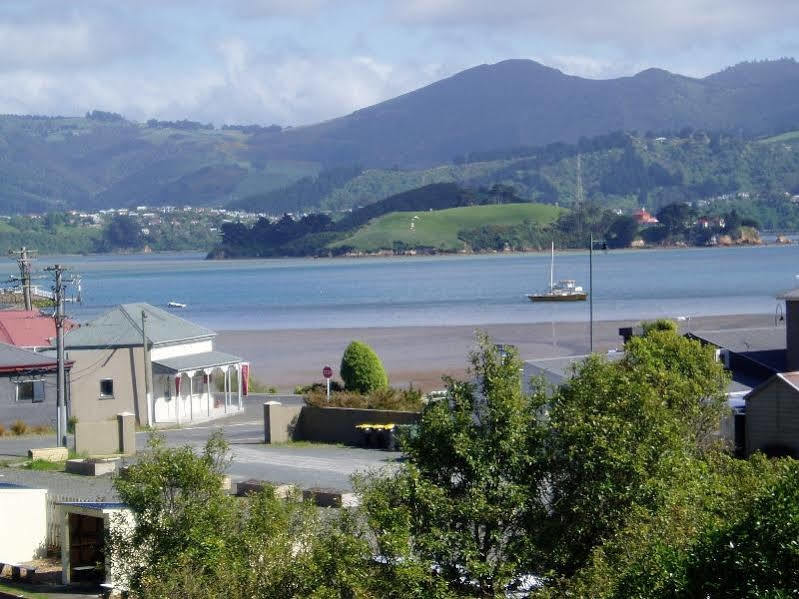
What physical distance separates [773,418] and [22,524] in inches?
518

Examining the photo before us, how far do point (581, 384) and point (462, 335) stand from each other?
62184mm

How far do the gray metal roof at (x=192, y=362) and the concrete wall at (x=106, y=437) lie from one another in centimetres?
783

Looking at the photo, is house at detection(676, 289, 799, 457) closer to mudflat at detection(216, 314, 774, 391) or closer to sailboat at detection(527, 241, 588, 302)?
mudflat at detection(216, 314, 774, 391)

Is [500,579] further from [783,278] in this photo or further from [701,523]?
[783,278]

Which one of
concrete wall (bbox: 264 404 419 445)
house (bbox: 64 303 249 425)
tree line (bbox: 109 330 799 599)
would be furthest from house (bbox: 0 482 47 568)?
house (bbox: 64 303 249 425)

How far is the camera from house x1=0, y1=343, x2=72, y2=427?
39625 millimetres

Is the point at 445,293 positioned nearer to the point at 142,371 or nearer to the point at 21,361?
the point at 142,371

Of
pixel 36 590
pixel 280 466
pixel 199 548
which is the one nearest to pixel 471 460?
pixel 199 548

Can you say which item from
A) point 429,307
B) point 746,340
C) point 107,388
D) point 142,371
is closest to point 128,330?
point 142,371

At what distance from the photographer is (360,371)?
4059 cm

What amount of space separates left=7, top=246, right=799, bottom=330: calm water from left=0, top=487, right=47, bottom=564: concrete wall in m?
54.9

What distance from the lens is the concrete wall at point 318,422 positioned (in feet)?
109

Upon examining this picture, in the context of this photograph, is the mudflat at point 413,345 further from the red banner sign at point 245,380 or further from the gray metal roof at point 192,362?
the gray metal roof at point 192,362

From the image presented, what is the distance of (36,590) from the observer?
19.8 m
